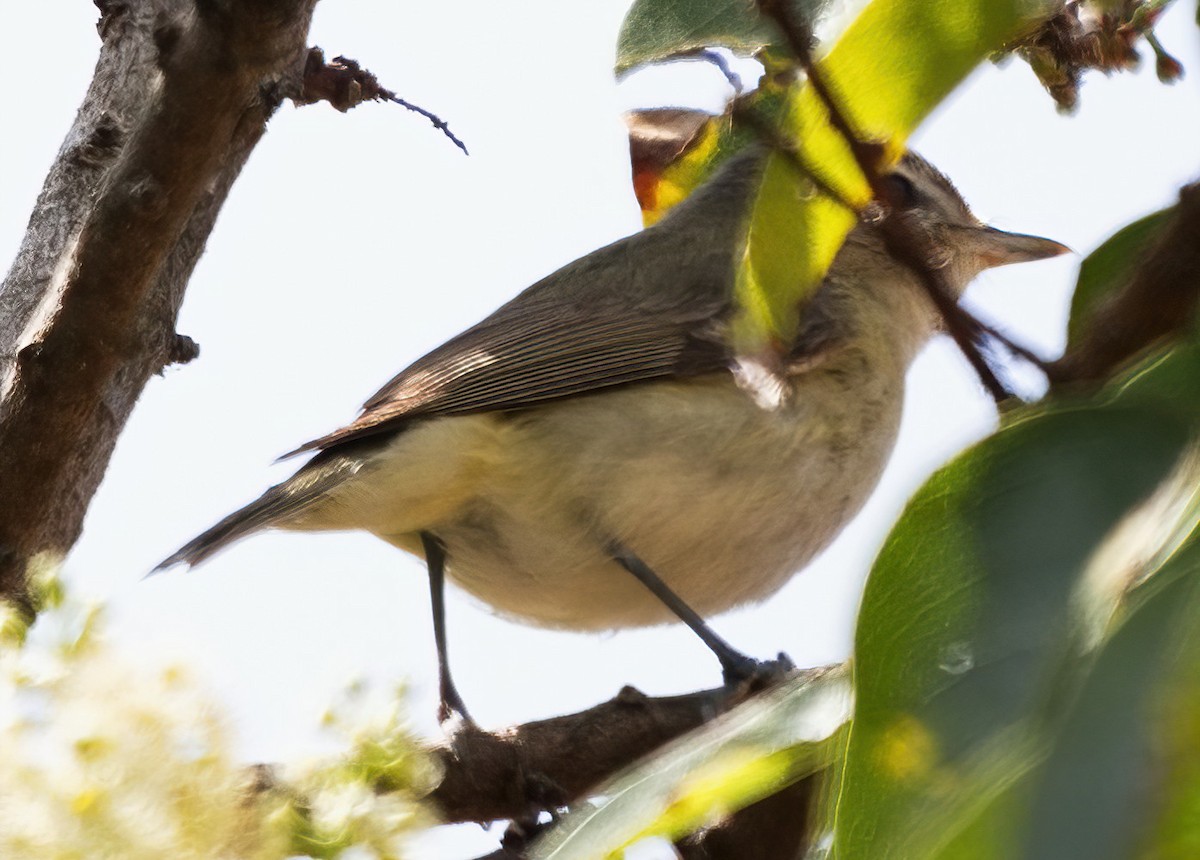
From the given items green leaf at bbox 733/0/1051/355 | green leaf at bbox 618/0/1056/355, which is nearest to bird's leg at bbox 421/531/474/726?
green leaf at bbox 618/0/1056/355

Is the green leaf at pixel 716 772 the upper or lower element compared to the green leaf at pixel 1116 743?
upper

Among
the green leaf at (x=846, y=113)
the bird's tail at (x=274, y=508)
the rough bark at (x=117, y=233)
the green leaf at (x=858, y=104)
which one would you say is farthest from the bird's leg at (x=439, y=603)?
the green leaf at (x=858, y=104)

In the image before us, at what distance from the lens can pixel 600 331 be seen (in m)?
4.19

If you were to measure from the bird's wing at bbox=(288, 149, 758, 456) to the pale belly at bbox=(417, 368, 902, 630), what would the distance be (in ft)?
0.28

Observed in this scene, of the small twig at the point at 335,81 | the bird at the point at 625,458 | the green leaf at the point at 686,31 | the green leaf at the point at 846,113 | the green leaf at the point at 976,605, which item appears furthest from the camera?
the bird at the point at 625,458

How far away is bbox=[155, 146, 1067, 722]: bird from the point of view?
379cm

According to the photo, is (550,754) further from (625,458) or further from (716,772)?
(716,772)

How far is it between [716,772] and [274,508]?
2507mm

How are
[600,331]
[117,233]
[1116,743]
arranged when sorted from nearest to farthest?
[1116,743] < [117,233] < [600,331]

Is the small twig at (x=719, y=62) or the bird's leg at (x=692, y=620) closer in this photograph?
the small twig at (x=719, y=62)

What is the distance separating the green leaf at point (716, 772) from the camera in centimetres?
114

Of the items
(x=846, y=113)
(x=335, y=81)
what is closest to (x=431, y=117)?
(x=335, y=81)

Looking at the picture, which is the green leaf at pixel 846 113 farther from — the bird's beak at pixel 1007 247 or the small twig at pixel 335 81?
the bird's beak at pixel 1007 247

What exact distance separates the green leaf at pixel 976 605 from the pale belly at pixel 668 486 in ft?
8.99
